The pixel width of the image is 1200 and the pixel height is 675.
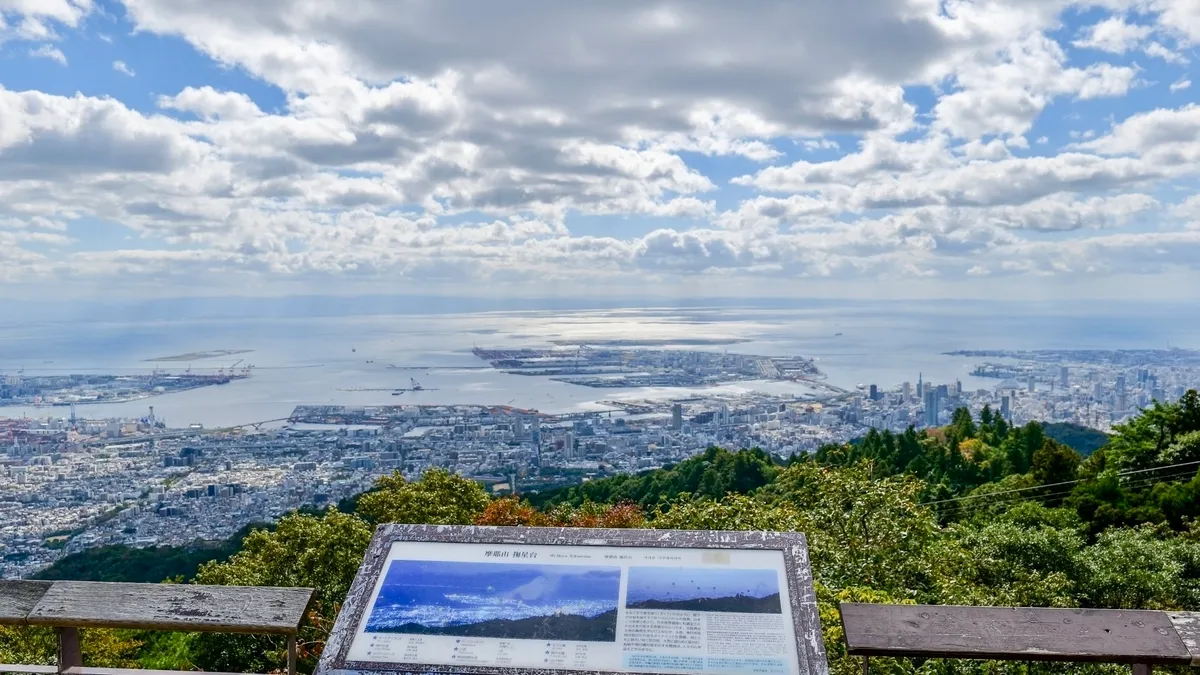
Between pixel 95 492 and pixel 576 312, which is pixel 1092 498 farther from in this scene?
pixel 576 312

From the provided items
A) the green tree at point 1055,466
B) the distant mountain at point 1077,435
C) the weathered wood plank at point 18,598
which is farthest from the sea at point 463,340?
the weathered wood plank at point 18,598

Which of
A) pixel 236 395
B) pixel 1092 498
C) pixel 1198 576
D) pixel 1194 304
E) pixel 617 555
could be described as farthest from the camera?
pixel 1194 304

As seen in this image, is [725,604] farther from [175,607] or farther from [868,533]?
[868,533]

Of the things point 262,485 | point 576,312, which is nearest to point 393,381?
point 262,485

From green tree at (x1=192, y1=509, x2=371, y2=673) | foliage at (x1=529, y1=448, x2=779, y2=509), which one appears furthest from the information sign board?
foliage at (x1=529, y1=448, x2=779, y2=509)

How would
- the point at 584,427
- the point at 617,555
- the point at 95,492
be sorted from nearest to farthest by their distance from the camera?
the point at 617,555
the point at 95,492
the point at 584,427

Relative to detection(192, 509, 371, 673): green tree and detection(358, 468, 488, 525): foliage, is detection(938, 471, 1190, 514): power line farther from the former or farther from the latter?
detection(192, 509, 371, 673): green tree

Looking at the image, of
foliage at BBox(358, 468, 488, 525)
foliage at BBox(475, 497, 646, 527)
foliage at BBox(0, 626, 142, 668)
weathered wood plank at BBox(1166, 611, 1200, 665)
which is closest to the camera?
weathered wood plank at BBox(1166, 611, 1200, 665)
